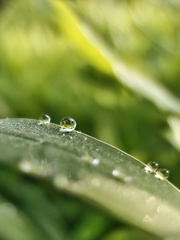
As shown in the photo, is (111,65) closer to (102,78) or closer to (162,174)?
(102,78)

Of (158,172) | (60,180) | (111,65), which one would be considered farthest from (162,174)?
(111,65)

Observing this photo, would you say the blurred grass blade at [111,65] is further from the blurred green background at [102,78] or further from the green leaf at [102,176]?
the green leaf at [102,176]

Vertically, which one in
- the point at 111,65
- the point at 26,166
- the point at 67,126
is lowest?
the point at 26,166

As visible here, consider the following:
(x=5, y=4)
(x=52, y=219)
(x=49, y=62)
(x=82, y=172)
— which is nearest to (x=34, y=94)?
(x=49, y=62)

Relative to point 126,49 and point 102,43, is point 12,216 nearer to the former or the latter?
point 102,43

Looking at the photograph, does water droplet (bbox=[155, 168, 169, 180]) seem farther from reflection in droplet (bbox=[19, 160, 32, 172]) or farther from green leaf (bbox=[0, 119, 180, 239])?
reflection in droplet (bbox=[19, 160, 32, 172])

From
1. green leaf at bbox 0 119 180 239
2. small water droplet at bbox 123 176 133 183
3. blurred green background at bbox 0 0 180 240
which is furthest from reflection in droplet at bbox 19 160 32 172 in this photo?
blurred green background at bbox 0 0 180 240
